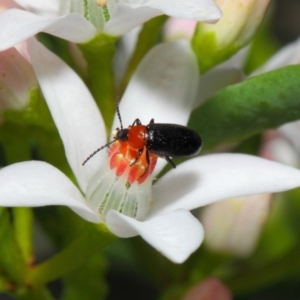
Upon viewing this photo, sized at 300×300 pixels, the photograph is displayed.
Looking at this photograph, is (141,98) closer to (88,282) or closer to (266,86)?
(266,86)

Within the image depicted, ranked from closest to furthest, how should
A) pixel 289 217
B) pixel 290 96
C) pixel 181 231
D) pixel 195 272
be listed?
pixel 181 231 → pixel 290 96 → pixel 195 272 → pixel 289 217

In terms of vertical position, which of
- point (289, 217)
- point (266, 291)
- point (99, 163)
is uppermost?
point (99, 163)

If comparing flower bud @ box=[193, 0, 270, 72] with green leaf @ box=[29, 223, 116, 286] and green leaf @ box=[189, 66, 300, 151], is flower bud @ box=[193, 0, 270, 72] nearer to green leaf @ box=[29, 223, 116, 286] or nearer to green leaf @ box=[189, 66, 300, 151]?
green leaf @ box=[189, 66, 300, 151]

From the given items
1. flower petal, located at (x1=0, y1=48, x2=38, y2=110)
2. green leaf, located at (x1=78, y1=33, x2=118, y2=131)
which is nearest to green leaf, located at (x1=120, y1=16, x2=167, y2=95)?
green leaf, located at (x1=78, y1=33, x2=118, y2=131)

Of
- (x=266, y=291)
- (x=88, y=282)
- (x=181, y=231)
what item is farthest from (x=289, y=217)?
(x=181, y=231)

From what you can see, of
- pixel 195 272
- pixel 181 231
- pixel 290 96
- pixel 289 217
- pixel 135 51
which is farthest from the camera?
pixel 289 217

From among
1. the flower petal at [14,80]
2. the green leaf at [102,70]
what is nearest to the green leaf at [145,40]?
the green leaf at [102,70]

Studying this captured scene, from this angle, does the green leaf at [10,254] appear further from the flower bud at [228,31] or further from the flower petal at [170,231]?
the flower bud at [228,31]

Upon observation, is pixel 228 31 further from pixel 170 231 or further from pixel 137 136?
pixel 170 231
